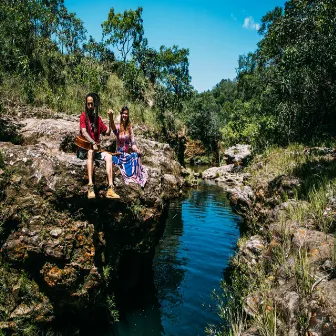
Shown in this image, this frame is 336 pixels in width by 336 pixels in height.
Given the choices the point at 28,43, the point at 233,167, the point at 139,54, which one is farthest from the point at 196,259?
the point at 139,54

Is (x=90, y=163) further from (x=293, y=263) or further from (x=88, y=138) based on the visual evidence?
(x=293, y=263)

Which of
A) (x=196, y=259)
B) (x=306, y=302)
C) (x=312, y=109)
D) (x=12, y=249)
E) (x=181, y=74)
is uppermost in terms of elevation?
(x=181, y=74)

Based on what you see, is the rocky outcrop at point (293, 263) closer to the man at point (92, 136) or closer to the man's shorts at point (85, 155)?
the man at point (92, 136)

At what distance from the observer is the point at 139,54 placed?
37.8 m

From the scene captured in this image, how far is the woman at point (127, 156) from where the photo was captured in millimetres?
7059

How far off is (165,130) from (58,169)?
21055mm

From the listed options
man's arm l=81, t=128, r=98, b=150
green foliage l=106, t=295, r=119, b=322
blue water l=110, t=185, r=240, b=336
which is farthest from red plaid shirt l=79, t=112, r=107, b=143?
blue water l=110, t=185, r=240, b=336

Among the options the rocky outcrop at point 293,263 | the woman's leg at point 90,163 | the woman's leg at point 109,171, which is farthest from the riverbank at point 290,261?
the woman's leg at point 90,163

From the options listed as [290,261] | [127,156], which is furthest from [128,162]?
[290,261]

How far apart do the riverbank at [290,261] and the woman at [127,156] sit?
354 centimetres

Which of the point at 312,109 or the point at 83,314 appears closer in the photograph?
the point at 83,314

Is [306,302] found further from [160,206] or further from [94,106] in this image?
[94,106]

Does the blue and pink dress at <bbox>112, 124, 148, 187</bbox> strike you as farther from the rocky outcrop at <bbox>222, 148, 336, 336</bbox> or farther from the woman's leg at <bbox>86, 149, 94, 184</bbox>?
the rocky outcrop at <bbox>222, 148, 336, 336</bbox>

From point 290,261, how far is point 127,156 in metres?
4.56
